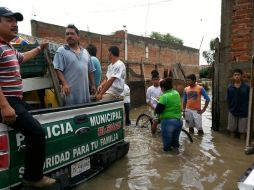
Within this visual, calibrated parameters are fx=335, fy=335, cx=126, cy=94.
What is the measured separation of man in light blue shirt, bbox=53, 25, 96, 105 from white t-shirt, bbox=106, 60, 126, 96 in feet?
4.30

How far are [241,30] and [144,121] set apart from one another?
11.6 feet

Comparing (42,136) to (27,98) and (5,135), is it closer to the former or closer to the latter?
(5,135)

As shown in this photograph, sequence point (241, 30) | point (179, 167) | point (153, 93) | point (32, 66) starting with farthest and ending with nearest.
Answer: point (153, 93) < point (241, 30) < point (179, 167) < point (32, 66)

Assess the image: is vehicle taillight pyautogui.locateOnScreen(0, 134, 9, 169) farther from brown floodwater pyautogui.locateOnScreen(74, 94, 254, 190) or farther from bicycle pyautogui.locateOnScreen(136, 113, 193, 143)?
bicycle pyautogui.locateOnScreen(136, 113, 193, 143)

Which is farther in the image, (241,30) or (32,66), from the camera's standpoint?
(241,30)

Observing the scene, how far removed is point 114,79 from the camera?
620cm

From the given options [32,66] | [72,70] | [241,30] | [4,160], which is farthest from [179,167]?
[241,30]

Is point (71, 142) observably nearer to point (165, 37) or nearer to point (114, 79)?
point (114, 79)

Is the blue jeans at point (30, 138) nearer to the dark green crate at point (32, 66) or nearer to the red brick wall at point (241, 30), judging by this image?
the dark green crate at point (32, 66)

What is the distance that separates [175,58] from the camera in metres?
30.9

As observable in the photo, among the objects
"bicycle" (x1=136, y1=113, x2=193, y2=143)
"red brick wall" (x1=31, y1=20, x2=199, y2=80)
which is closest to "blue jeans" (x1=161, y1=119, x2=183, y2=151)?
"bicycle" (x1=136, y1=113, x2=193, y2=143)

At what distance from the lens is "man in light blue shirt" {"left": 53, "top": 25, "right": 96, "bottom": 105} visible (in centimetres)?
473

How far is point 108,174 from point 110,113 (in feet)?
3.19

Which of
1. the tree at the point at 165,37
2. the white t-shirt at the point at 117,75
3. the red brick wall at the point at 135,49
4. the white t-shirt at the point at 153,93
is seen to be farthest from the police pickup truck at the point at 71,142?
the tree at the point at 165,37
